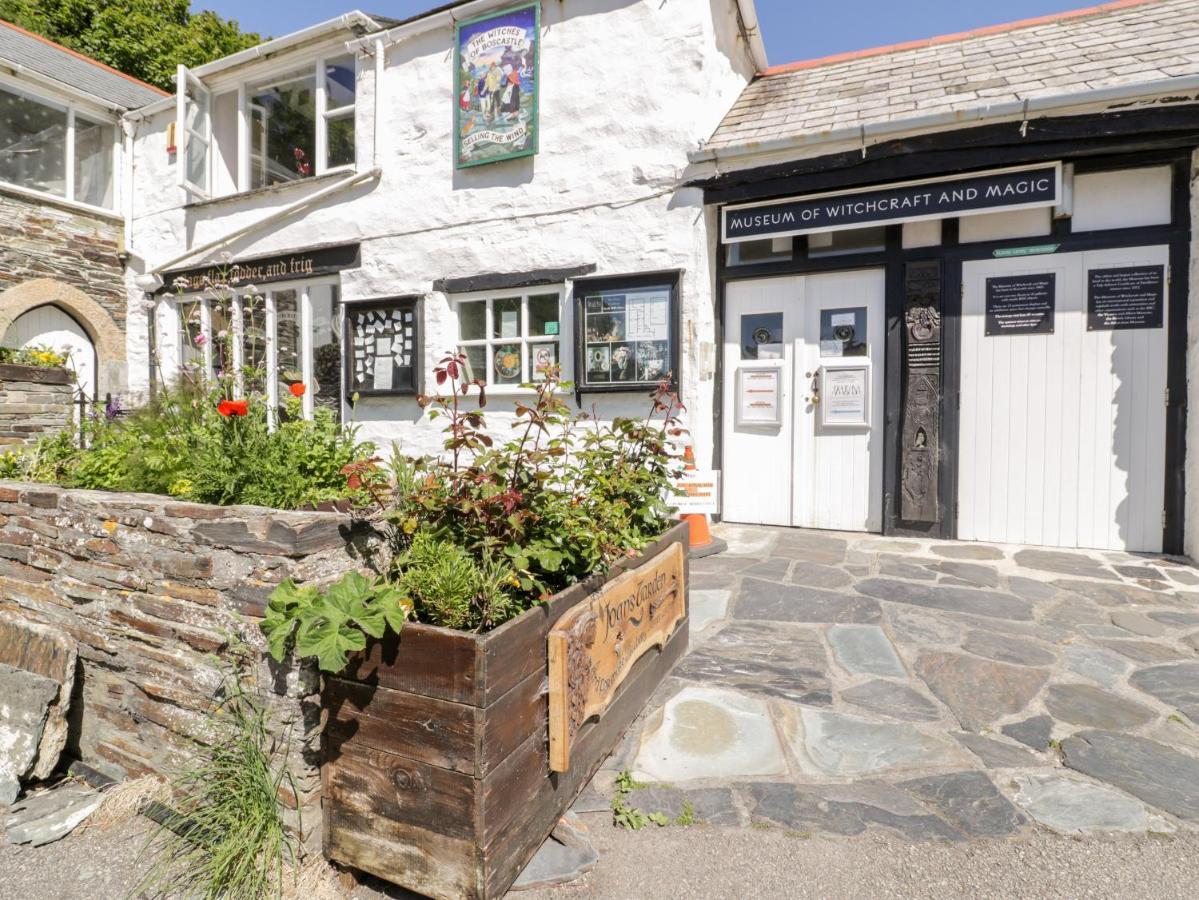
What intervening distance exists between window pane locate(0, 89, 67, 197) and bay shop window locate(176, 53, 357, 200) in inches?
89.8

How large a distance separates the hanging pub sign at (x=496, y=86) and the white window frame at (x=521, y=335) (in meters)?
1.38

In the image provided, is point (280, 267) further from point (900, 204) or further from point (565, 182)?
point (900, 204)

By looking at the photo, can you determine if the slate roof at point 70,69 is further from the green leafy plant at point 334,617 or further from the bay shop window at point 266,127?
the green leafy plant at point 334,617

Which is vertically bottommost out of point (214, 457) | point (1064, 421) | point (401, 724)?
point (401, 724)

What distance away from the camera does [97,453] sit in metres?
3.47

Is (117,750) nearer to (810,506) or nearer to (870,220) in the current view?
(810,506)

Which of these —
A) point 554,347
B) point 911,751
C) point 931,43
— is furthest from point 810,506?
point 931,43

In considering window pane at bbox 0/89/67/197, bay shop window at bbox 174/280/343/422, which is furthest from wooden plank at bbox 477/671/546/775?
window pane at bbox 0/89/67/197

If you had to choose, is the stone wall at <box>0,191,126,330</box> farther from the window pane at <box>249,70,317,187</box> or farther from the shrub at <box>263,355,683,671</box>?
the shrub at <box>263,355,683,671</box>

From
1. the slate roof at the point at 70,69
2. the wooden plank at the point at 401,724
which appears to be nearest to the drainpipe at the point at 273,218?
the slate roof at the point at 70,69

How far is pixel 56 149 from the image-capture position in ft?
30.8

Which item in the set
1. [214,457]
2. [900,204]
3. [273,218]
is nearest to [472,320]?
[273,218]

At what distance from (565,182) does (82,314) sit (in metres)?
7.52

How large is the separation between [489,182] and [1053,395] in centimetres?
568
